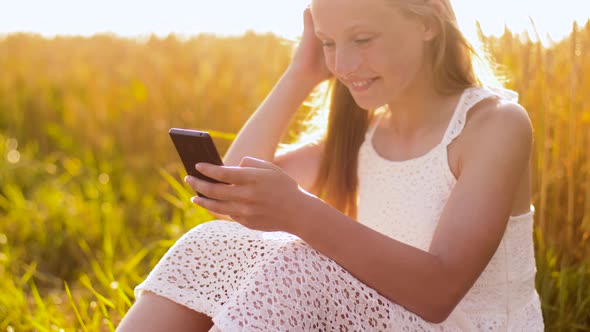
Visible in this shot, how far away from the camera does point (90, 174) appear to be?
4.41 metres

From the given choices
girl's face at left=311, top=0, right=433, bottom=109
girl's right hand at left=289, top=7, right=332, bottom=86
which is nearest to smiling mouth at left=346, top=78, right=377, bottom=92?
girl's face at left=311, top=0, right=433, bottom=109

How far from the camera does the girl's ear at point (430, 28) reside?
71.6 inches

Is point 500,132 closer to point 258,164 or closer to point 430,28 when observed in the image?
point 430,28

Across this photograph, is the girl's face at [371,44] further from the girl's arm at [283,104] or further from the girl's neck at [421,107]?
the girl's arm at [283,104]

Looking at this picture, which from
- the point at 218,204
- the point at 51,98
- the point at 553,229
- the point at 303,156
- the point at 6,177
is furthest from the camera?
the point at 51,98

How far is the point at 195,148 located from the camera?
1497 millimetres

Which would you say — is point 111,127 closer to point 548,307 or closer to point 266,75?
point 266,75

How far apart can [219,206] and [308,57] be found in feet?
2.45

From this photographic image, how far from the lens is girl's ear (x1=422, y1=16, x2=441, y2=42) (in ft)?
5.97

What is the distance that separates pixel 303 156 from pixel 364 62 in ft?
1.69

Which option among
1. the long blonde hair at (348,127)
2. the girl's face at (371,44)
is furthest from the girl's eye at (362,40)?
the long blonde hair at (348,127)

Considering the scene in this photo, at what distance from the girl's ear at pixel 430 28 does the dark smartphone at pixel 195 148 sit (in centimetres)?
64

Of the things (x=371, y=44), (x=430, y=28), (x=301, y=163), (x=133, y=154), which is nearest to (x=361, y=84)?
(x=371, y=44)

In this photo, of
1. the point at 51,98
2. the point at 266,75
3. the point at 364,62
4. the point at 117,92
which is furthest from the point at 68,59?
the point at 364,62
